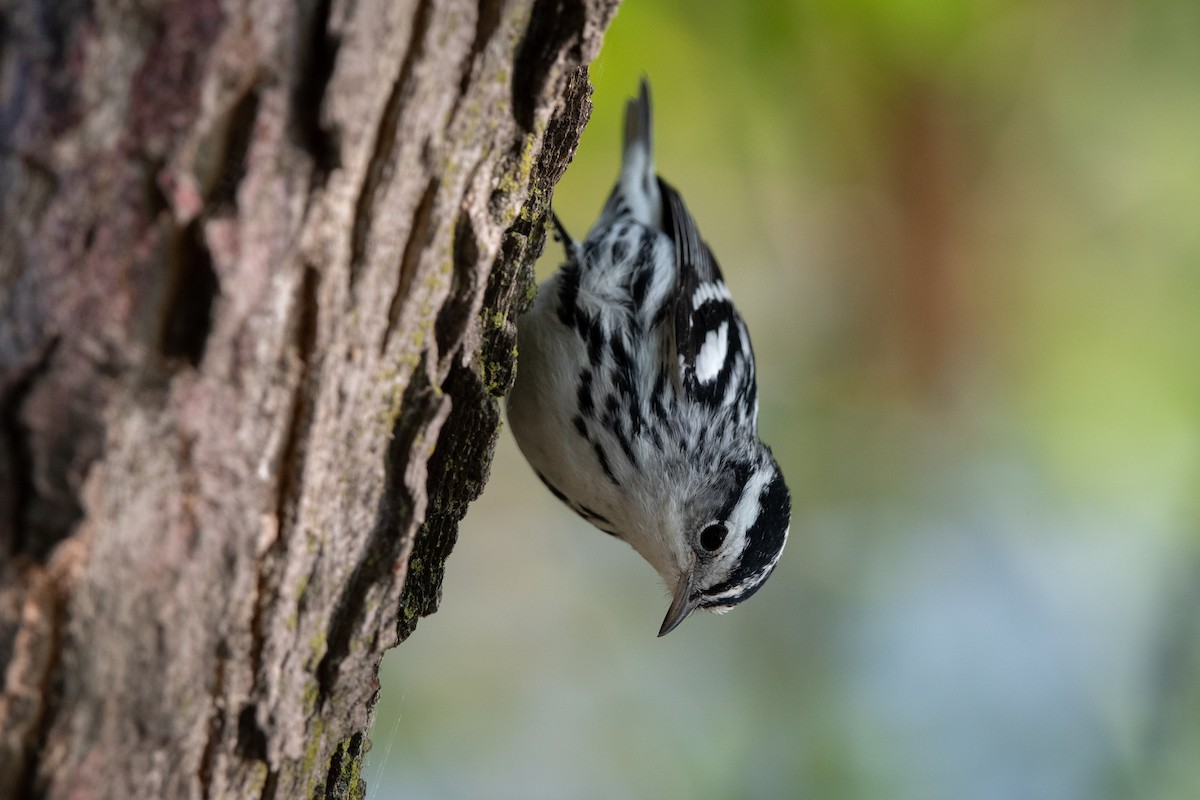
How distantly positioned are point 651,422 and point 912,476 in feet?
8.82

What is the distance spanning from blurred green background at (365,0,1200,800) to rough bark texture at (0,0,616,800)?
3.14 m

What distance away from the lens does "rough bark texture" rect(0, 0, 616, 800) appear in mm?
1109

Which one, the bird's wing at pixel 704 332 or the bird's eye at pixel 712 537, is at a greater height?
the bird's wing at pixel 704 332

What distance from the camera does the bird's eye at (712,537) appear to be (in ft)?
10.5

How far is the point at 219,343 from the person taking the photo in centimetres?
121

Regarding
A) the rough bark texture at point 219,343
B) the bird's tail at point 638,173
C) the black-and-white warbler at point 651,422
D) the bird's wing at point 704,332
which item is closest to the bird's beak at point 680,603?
the black-and-white warbler at point 651,422

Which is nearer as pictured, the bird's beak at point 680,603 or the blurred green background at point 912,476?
the bird's beak at point 680,603

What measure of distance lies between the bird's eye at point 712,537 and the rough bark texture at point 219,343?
1.73 meters

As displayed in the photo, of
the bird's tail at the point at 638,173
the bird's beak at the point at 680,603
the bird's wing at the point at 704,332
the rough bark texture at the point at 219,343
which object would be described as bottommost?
the rough bark texture at the point at 219,343

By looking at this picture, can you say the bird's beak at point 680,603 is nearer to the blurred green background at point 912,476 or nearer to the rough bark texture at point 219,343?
the rough bark texture at point 219,343

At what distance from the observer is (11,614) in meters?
1.14

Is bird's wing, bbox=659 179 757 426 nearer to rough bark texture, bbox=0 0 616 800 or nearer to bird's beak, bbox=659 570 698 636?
bird's beak, bbox=659 570 698 636

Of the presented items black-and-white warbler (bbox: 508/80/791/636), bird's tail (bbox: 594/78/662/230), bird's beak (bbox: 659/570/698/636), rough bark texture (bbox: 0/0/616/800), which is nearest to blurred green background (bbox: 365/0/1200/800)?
bird's tail (bbox: 594/78/662/230)

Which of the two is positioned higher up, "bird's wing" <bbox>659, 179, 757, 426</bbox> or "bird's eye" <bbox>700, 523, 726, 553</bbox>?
"bird's wing" <bbox>659, 179, 757, 426</bbox>
